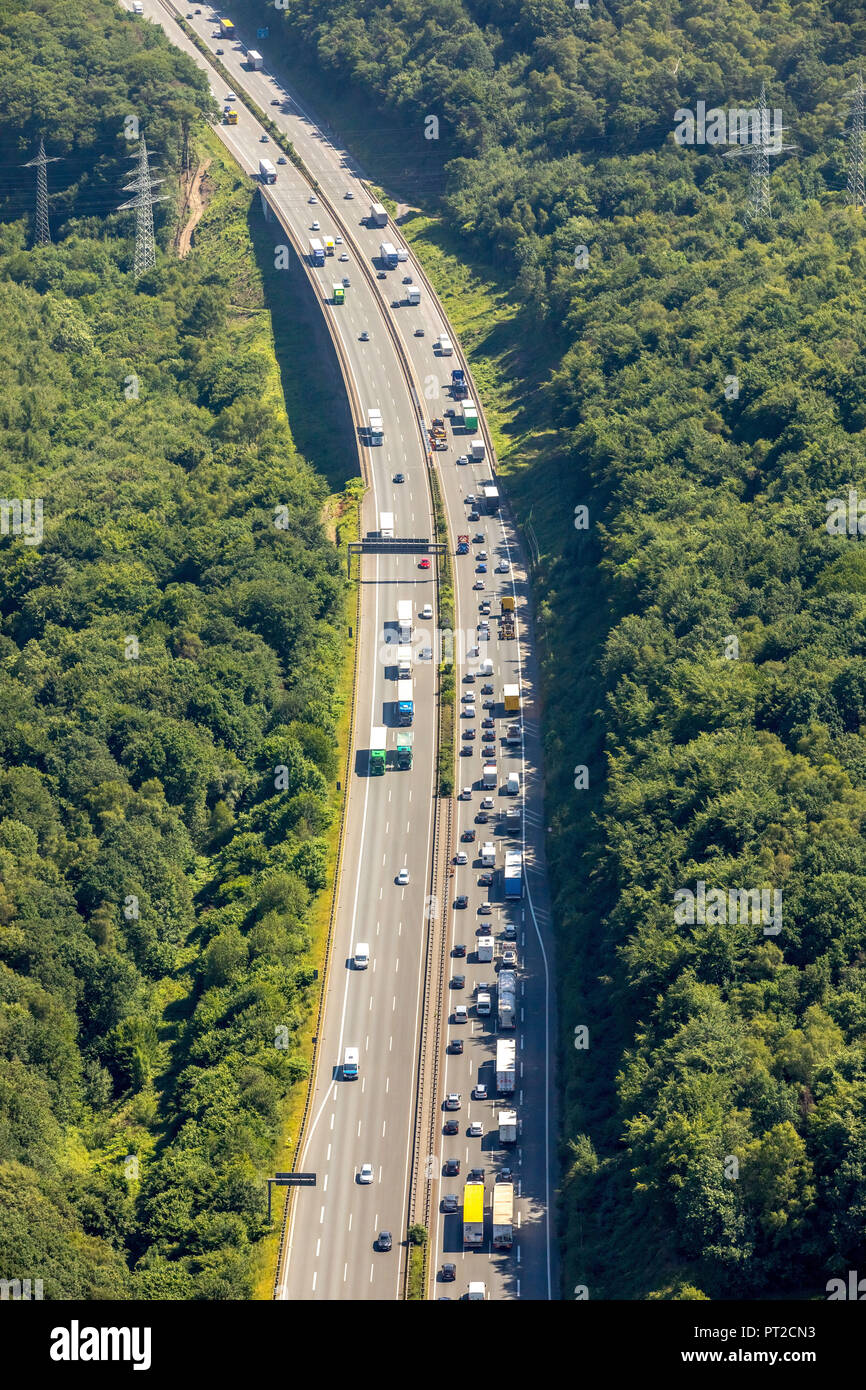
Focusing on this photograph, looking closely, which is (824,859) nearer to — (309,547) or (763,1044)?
(763,1044)

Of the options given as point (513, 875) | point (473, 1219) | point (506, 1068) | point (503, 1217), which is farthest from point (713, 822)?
point (473, 1219)

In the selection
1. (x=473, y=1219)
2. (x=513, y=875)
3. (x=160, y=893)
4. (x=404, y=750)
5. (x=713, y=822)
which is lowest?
(x=473, y=1219)

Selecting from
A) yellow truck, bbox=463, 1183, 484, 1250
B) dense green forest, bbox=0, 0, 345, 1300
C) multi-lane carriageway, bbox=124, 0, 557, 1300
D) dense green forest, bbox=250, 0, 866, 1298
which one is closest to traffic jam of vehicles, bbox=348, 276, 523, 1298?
yellow truck, bbox=463, 1183, 484, 1250

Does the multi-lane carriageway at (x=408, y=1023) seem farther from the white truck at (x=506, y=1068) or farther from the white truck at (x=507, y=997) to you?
the white truck at (x=506, y=1068)

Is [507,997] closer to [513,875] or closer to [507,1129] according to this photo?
[507,1129]

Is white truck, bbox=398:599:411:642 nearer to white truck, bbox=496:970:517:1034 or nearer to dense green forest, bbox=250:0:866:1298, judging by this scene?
dense green forest, bbox=250:0:866:1298

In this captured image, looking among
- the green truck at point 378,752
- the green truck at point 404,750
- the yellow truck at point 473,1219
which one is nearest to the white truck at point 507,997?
the yellow truck at point 473,1219
